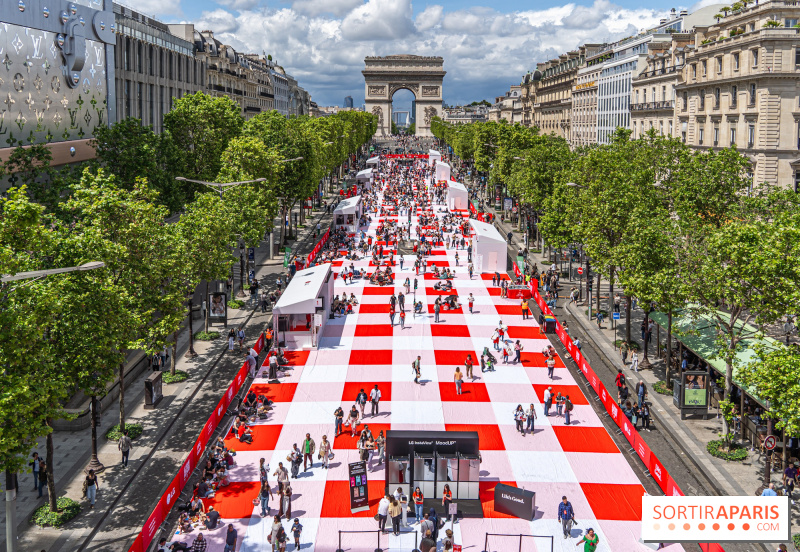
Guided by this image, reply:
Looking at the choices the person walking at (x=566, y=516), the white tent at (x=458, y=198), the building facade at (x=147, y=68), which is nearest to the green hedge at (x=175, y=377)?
the person walking at (x=566, y=516)

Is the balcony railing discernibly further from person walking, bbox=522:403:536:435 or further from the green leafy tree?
person walking, bbox=522:403:536:435

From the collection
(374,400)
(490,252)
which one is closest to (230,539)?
(374,400)

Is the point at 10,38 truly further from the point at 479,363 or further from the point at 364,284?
the point at 479,363

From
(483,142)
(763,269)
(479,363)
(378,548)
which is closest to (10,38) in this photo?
(479,363)

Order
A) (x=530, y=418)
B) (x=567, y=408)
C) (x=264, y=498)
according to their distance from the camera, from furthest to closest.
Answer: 1. (x=567, y=408)
2. (x=530, y=418)
3. (x=264, y=498)

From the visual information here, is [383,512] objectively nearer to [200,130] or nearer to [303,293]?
[303,293]

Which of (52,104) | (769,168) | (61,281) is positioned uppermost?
(52,104)
